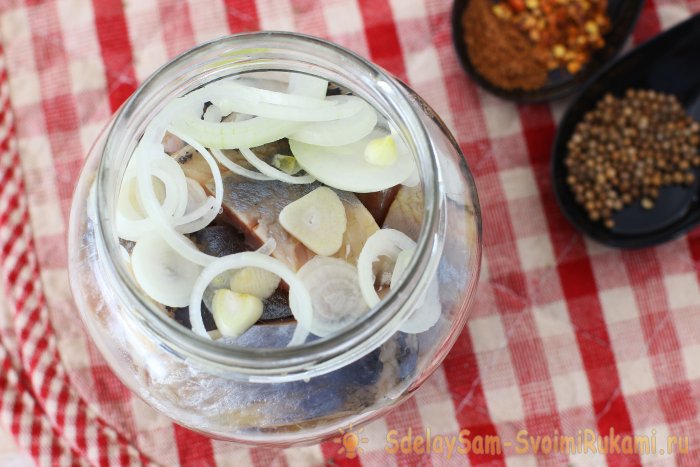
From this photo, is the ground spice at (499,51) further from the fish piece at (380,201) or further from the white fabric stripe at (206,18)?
the fish piece at (380,201)

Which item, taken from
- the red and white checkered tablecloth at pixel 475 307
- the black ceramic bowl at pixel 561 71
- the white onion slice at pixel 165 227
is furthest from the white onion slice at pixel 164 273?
the black ceramic bowl at pixel 561 71

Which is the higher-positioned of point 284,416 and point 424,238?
point 424,238

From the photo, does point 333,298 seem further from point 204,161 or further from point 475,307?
point 475,307

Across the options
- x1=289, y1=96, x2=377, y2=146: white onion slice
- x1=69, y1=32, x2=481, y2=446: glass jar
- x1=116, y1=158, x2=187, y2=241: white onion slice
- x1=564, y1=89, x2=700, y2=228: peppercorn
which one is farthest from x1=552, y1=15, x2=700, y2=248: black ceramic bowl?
x1=116, y1=158, x2=187, y2=241: white onion slice

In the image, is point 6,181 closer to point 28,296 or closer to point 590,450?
point 28,296

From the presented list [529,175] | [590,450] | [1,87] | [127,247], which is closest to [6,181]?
[1,87]
